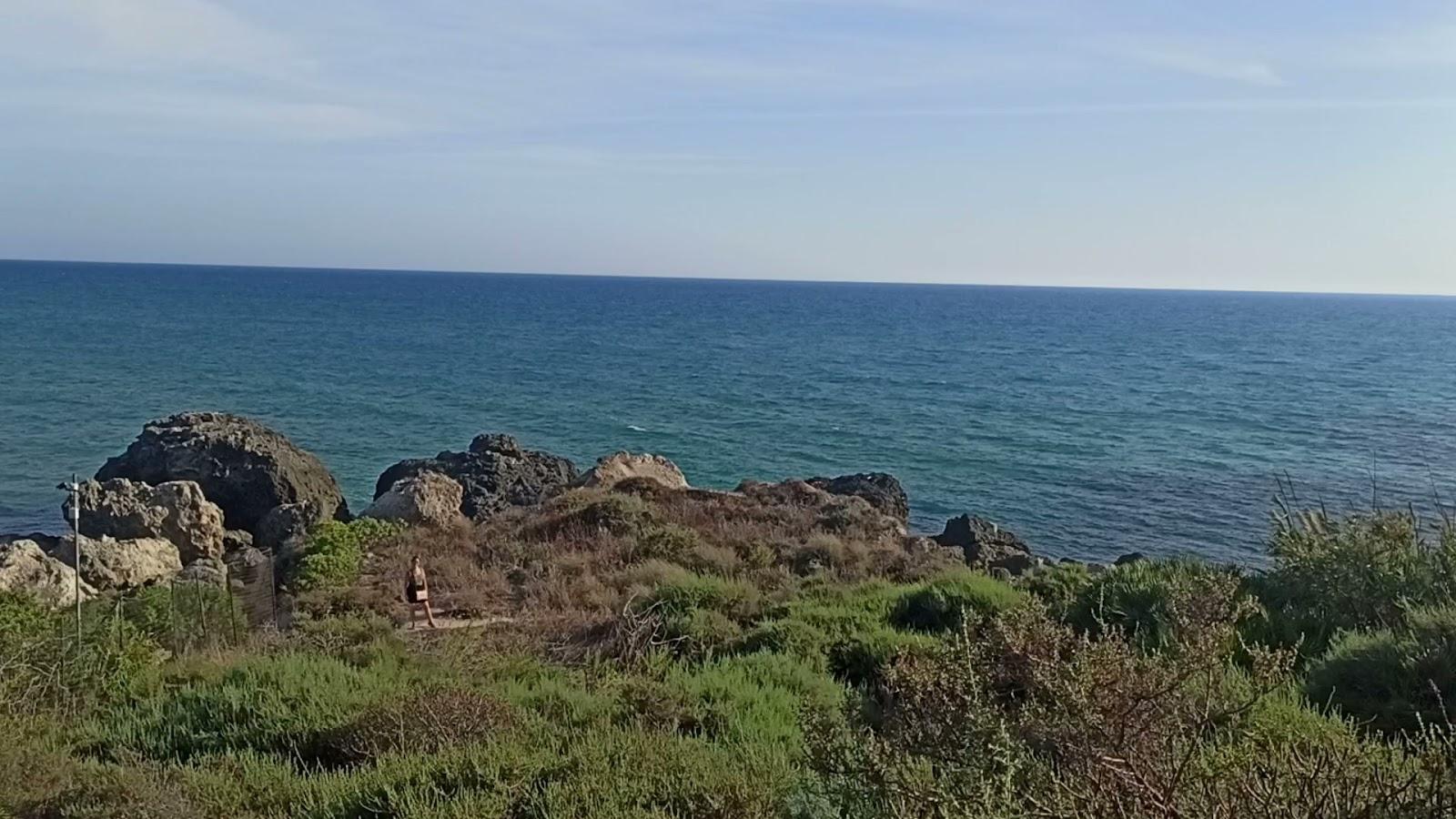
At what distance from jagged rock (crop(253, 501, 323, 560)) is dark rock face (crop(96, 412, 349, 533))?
1.17 ft

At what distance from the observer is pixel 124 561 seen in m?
17.3

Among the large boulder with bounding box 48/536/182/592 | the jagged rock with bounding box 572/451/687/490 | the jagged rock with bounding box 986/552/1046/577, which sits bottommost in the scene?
the large boulder with bounding box 48/536/182/592

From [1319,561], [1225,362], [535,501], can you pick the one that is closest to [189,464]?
[535,501]

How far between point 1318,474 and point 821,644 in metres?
27.4

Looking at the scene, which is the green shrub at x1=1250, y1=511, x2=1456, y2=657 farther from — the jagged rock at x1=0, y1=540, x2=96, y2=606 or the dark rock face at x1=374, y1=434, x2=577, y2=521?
the dark rock face at x1=374, y1=434, x2=577, y2=521

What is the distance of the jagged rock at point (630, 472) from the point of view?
22.9m

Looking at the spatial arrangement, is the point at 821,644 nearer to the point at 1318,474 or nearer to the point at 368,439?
the point at 1318,474

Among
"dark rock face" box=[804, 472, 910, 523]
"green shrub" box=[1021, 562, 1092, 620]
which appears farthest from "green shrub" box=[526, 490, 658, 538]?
"green shrub" box=[1021, 562, 1092, 620]

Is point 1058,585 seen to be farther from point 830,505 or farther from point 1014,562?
point 830,505

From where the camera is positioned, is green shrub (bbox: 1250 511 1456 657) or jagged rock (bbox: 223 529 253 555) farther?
jagged rock (bbox: 223 529 253 555)

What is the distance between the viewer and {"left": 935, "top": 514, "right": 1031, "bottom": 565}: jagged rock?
19859mm

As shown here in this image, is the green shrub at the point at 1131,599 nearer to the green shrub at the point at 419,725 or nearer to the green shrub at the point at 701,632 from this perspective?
the green shrub at the point at 701,632

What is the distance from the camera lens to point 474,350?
2744 inches

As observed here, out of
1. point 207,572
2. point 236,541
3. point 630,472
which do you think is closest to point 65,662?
point 207,572
